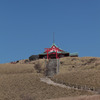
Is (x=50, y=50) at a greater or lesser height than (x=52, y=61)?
greater

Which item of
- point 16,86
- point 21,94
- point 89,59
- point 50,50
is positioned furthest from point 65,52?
point 21,94

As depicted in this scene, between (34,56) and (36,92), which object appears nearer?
(36,92)

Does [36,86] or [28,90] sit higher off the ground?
[36,86]

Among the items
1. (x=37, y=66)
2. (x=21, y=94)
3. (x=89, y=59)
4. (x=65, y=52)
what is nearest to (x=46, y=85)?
(x=21, y=94)

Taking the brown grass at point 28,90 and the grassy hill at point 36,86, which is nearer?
the brown grass at point 28,90

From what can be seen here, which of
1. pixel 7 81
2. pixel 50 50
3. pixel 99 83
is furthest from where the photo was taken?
pixel 50 50

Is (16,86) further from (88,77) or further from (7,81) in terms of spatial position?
(88,77)

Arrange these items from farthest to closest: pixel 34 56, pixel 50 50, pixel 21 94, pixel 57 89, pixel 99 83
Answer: pixel 34 56
pixel 50 50
pixel 99 83
pixel 57 89
pixel 21 94

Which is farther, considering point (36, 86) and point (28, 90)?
point (36, 86)

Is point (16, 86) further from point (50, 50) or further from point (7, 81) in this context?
point (50, 50)

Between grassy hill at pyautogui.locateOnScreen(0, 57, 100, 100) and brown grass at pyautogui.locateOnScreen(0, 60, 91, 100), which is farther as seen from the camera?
grassy hill at pyautogui.locateOnScreen(0, 57, 100, 100)

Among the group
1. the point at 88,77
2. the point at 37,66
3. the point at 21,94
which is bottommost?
the point at 21,94

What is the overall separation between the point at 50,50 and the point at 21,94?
4589 centimetres

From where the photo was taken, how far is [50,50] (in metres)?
77.6
